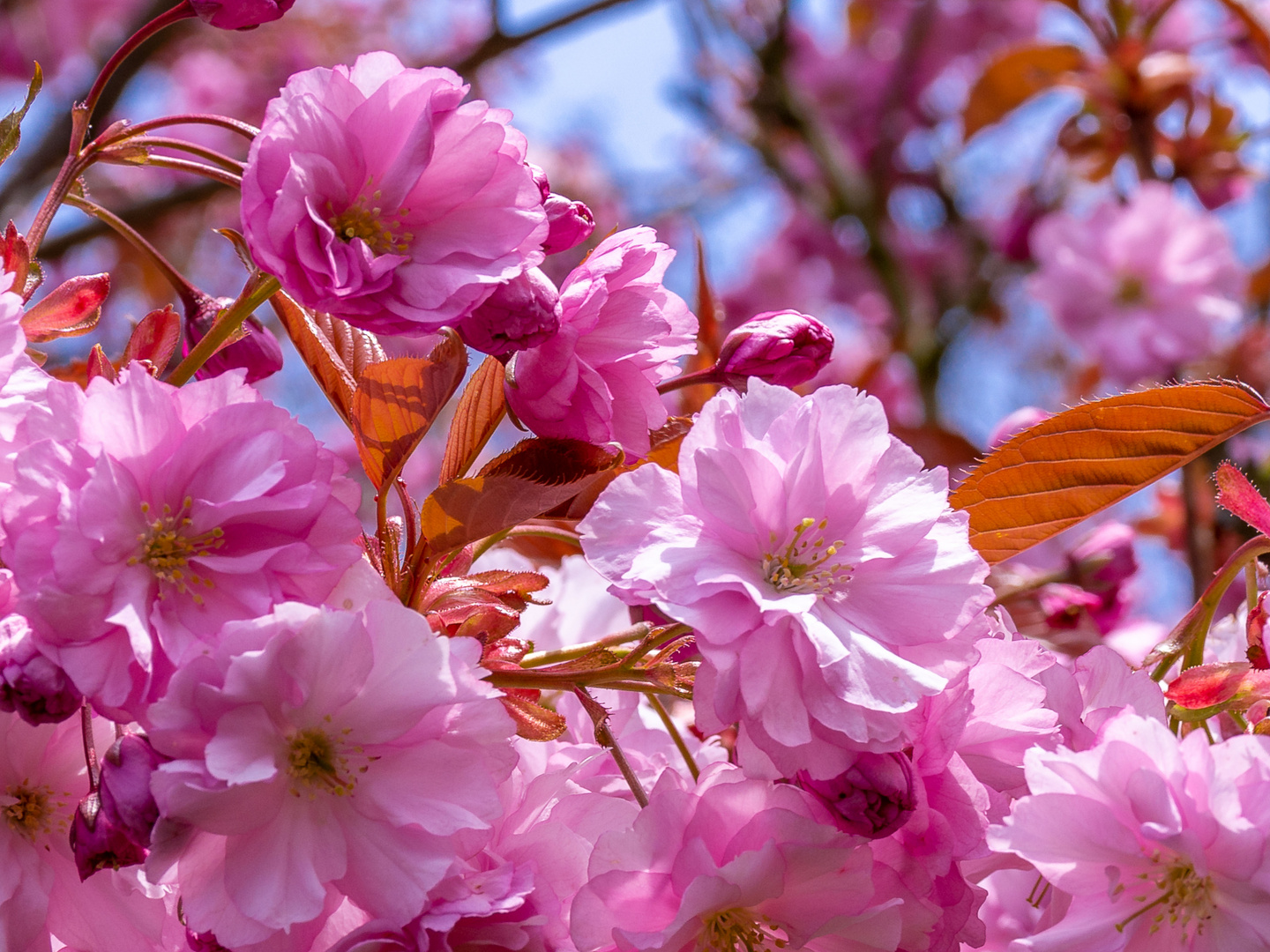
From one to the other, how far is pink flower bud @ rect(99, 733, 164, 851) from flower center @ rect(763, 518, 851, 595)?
330 millimetres

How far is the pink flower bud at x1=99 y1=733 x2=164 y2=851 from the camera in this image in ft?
1.86

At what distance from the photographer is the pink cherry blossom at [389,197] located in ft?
2.08

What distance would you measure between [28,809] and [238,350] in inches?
12.3

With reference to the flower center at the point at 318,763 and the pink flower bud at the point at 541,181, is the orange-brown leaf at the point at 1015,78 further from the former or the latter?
the flower center at the point at 318,763

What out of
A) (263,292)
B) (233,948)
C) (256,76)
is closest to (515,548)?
(263,292)

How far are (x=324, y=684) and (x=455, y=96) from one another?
1.08 feet

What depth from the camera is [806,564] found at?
678 mm

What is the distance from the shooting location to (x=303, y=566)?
613mm

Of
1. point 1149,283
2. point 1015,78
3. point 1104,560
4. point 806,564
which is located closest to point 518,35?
point 1015,78

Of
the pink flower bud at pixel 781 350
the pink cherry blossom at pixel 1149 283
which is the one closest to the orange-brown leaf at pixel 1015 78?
the pink cherry blossom at pixel 1149 283

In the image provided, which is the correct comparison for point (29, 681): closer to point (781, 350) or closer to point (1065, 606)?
point (781, 350)

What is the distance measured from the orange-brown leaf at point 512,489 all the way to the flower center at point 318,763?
12cm

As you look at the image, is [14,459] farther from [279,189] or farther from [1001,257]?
[1001,257]

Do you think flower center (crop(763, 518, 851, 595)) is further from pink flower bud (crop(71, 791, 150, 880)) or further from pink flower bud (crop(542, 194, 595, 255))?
pink flower bud (crop(71, 791, 150, 880))
